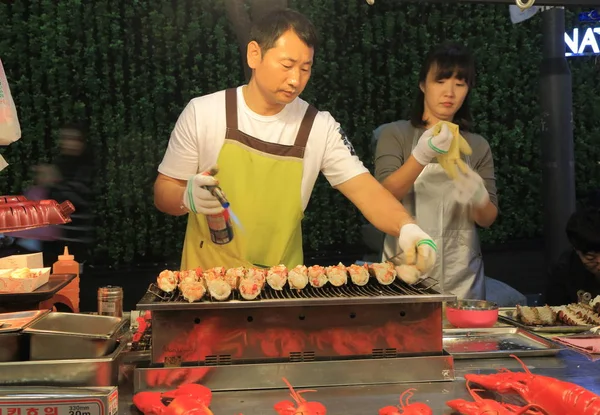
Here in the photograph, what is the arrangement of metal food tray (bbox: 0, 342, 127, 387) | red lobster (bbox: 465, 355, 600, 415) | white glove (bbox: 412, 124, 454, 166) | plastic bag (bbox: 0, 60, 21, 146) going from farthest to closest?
1. white glove (bbox: 412, 124, 454, 166)
2. plastic bag (bbox: 0, 60, 21, 146)
3. metal food tray (bbox: 0, 342, 127, 387)
4. red lobster (bbox: 465, 355, 600, 415)

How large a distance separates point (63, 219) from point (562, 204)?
14.2ft

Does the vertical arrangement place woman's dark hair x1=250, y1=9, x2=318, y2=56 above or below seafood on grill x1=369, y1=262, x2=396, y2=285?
above

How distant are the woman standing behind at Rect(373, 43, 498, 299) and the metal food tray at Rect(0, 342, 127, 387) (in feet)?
6.34

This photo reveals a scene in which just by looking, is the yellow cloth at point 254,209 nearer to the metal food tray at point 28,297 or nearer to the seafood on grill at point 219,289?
the metal food tray at point 28,297

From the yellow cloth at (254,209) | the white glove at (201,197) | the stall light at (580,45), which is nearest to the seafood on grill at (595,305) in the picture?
the yellow cloth at (254,209)

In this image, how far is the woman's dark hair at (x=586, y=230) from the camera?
333 cm

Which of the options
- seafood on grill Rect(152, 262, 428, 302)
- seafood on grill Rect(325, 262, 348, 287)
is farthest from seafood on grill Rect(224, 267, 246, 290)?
seafood on grill Rect(325, 262, 348, 287)

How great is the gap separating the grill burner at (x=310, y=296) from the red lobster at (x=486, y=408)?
31 centimetres

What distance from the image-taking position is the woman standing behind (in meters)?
3.09

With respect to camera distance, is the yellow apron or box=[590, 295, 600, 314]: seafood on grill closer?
box=[590, 295, 600, 314]: seafood on grill

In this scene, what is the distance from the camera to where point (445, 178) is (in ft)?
10.6

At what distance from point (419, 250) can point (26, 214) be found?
1267 mm

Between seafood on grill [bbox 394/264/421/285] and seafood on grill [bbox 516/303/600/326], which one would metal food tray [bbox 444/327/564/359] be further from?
seafood on grill [bbox 394/264/421/285]

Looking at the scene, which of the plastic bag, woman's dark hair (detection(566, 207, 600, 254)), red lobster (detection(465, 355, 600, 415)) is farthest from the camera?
woman's dark hair (detection(566, 207, 600, 254))
